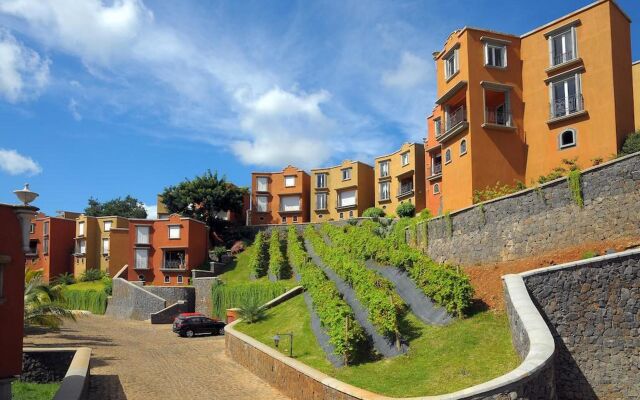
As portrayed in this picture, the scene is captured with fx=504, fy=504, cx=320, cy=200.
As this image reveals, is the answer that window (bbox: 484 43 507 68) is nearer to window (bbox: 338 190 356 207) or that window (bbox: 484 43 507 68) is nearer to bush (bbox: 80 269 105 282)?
window (bbox: 338 190 356 207)

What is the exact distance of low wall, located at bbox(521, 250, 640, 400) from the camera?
12.6m

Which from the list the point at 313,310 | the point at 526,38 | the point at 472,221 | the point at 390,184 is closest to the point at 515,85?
the point at 526,38

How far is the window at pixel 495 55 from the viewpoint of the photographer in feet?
88.3

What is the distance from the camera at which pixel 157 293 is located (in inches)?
1634

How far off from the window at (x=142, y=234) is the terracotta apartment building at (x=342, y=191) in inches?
799

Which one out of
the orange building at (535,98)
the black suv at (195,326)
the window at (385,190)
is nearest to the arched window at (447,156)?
the orange building at (535,98)

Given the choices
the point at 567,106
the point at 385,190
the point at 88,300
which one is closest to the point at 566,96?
the point at 567,106

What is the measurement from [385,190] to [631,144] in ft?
115

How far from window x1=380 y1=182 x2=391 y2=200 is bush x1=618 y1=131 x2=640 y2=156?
110ft

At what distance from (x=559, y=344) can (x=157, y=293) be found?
3477 cm

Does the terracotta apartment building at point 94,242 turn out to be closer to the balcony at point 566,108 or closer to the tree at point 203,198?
the tree at point 203,198

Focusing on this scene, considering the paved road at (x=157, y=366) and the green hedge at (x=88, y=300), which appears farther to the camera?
the green hedge at (x=88, y=300)

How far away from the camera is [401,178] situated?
177 feet

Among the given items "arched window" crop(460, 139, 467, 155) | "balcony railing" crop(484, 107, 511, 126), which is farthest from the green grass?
"balcony railing" crop(484, 107, 511, 126)
